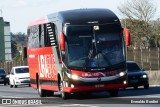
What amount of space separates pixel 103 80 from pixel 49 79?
158 inches

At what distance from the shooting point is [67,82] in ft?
83.8

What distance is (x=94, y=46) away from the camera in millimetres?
25484

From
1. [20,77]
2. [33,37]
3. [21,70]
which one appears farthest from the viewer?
[21,70]

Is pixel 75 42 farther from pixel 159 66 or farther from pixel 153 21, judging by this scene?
pixel 153 21

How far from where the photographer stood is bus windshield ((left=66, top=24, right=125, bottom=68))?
25.3 metres

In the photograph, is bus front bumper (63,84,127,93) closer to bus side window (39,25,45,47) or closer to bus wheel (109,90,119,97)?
bus wheel (109,90,119,97)

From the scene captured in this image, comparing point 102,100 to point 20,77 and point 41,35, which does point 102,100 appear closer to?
point 41,35

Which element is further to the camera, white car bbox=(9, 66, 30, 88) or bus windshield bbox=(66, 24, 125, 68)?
white car bbox=(9, 66, 30, 88)

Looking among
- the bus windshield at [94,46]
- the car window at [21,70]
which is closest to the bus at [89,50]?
the bus windshield at [94,46]

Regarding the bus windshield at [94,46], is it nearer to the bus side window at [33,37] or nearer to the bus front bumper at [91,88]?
the bus front bumper at [91,88]

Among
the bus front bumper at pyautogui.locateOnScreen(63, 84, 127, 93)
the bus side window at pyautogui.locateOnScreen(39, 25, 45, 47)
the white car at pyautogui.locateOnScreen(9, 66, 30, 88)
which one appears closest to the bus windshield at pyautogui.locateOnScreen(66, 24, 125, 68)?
the bus front bumper at pyautogui.locateOnScreen(63, 84, 127, 93)

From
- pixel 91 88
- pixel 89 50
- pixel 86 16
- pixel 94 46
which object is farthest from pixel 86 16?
pixel 91 88

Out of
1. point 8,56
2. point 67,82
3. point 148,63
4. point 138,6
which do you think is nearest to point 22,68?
point 148,63

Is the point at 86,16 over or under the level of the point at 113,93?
over
